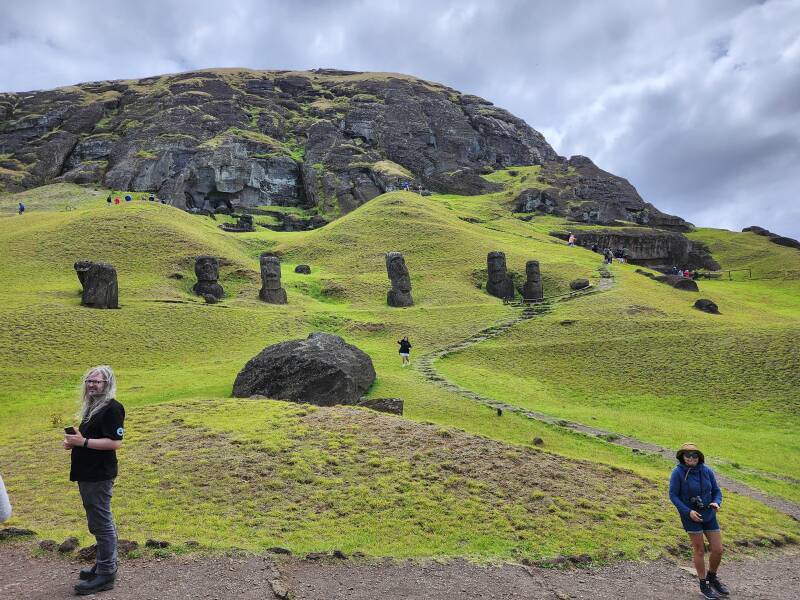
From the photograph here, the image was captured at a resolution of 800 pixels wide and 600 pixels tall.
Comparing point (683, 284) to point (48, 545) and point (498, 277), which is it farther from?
point (48, 545)

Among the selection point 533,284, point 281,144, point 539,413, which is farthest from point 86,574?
point 281,144

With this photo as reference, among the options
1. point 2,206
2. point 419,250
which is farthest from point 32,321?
point 2,206

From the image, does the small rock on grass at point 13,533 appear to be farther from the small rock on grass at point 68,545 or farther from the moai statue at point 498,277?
the moai statue at point 498,277

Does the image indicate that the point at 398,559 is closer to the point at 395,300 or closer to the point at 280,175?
the point at 395,300

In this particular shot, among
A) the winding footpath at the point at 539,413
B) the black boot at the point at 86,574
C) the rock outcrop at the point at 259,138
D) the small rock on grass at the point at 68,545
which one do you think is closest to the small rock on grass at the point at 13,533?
the small rock on grass at the point at 68,545

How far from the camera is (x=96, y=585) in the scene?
27.5 feet

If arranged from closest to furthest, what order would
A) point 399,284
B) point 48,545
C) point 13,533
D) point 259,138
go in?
point 48,545 < point 13,533 < point 399,284 < point 259,138

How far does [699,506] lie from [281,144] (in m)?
150

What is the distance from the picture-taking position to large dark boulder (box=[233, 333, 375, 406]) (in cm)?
2469

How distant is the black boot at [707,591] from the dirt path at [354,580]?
27cm

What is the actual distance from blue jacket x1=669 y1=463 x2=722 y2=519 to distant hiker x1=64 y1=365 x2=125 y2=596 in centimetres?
954

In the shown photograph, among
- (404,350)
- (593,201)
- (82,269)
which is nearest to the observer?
(404,350)

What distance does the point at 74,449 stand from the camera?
27.4 feet

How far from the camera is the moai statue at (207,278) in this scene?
52.7 metres
